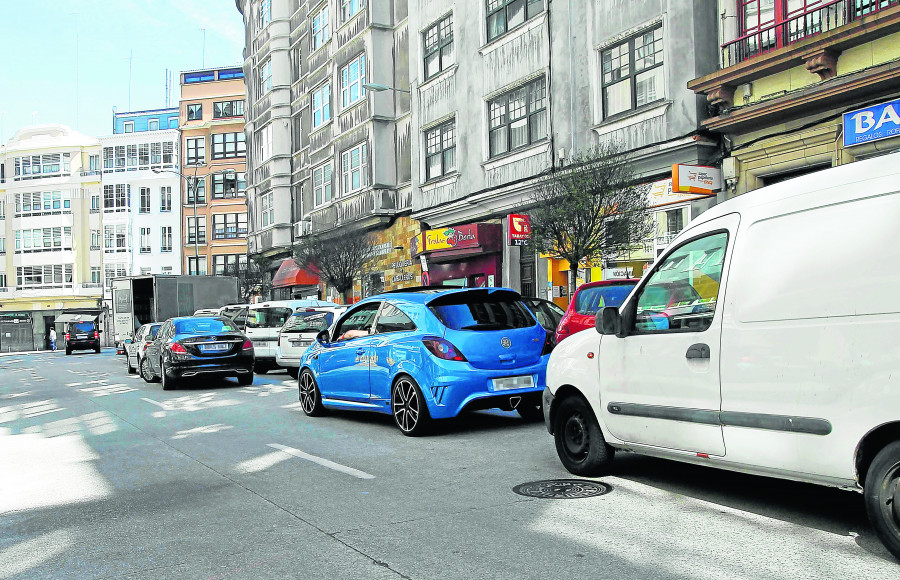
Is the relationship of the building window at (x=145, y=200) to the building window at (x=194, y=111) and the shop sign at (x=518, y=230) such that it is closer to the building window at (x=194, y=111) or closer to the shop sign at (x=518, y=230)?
the building window at (x=194, y=111)

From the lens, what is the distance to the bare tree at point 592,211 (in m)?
16.2

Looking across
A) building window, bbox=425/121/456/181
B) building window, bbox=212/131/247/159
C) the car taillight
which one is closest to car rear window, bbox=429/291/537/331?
the car taillight

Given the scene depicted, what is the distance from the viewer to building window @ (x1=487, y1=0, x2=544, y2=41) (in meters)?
22.9

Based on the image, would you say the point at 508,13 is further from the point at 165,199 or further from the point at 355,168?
the point at 165,199

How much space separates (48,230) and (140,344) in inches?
2453

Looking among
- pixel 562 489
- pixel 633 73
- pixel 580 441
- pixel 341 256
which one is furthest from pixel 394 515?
pixel 341 256

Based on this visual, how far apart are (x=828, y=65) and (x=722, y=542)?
1139cm

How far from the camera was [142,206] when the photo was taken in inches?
2950

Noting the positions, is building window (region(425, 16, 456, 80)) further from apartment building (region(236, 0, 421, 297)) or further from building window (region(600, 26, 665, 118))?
building window (region(600, 26, 665, 118))

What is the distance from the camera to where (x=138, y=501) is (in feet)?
21.8

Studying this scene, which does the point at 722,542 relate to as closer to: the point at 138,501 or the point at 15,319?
the point at 138,501

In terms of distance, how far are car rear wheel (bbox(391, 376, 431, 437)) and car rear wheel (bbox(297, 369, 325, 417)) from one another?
2.14m

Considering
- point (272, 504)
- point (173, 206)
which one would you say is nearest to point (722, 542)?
point (272, 504)

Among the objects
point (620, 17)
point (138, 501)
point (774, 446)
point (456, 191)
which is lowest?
point (138, 501)
